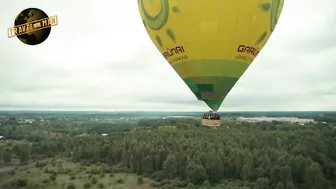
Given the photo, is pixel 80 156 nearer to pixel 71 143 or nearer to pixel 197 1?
pixel 71 143

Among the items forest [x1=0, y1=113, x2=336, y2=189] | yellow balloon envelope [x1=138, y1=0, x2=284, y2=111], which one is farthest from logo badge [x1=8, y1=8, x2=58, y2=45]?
forest [x1=0, y1=113, x2=336, y2=189]

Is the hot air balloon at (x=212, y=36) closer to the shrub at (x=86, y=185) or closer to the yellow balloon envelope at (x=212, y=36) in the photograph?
the yellow balloon envelope at (x=212, y=36)

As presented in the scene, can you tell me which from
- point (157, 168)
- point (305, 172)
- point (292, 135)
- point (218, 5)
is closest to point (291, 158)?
point (305, 172)

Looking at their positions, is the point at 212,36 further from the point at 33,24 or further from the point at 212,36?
the point at 33,24

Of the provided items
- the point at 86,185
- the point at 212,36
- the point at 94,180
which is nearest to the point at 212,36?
the point at 212,36

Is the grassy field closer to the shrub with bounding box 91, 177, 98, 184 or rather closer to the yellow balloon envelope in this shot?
the shrub with bounding box 91, 177, 98, 184

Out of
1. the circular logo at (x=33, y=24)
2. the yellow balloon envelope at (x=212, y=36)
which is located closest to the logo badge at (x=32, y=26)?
the circular logo at (x=33, y=24)
